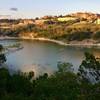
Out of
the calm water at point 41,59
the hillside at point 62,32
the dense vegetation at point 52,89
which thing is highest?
the dense vegetation at point 52,89

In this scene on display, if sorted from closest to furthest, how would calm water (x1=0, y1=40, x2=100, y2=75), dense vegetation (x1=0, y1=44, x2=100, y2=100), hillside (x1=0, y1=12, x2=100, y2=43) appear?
dense vegetation (x1=0, y1=44, x2=100, y2=100)
calm water (x1=0, y1=40, x2=100, y2=75)
hillside (x1=0, y1=12, x2=100, y2=43)

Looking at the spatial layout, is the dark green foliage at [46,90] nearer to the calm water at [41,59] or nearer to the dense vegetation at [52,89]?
the dense vegetation at [52,89]

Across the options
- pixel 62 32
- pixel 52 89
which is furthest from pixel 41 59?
pixel 62 32

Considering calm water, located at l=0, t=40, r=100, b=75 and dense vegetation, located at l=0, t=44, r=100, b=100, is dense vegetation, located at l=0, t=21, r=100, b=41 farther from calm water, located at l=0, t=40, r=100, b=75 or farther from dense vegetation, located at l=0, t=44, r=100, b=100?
dense vegetation, located at l=0, t=44, r=100, b=100

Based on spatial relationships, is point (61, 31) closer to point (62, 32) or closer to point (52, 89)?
point (62, 32)

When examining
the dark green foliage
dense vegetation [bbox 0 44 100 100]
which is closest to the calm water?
dense vegetation [bbox 0 44 100 100]

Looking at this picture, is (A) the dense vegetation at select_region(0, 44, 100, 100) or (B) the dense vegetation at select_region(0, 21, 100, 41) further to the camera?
(B) the dense vegetation at select_region(0, 21, 100, 41)

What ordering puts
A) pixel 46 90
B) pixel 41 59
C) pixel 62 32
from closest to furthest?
pixel 46 90 < pixel 41 59 < pixel 62 32

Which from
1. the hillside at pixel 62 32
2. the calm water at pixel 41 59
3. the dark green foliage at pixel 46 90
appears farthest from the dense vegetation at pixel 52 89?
the hillside at pixel 62 32

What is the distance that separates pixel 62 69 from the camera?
50.2ft

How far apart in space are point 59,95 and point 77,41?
47.2 meters

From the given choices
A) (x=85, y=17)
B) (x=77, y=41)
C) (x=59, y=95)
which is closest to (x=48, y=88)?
(x=59, y=95)

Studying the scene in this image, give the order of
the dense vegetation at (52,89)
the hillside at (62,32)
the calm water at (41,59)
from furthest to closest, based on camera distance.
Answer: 1. the hillside at (62,32)
2. the calm water at (41,59)
3. the dense vegetation at (52,89)

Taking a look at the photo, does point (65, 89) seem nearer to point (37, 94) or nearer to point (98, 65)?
point (37, 94)
